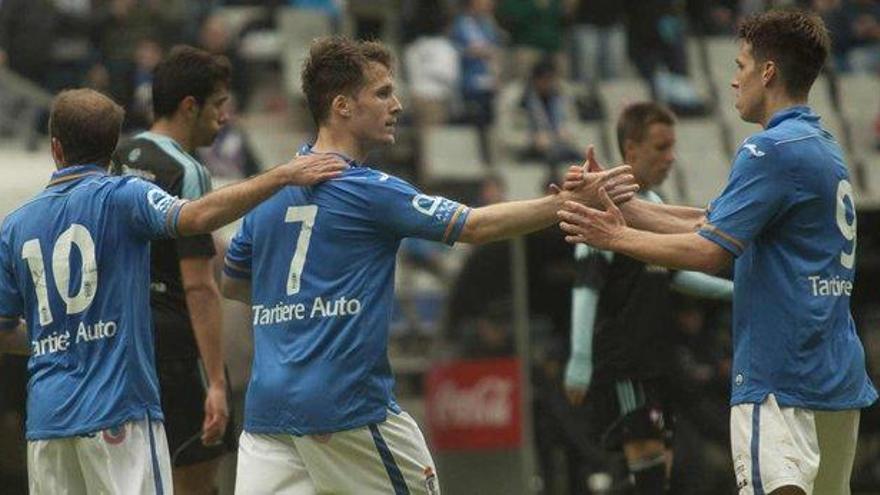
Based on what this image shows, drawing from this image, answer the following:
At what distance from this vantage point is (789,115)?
7445 mm

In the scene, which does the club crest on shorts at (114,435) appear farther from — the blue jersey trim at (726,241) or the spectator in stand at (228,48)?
the spectator in stand at (228,48)

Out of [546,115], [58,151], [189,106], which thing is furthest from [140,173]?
[546,115]

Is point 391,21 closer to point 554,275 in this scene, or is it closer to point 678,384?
point 554,275

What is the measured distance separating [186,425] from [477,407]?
6616mm

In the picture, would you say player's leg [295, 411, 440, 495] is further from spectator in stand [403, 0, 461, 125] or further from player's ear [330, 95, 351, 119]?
spectator in stand [403, 0, 461, 125]

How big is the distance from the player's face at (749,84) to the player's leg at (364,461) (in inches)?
67.1

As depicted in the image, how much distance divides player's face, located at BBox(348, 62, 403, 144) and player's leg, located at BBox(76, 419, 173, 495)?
4.36 ft

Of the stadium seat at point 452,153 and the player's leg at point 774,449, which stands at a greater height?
the stadium seat at point 452,153

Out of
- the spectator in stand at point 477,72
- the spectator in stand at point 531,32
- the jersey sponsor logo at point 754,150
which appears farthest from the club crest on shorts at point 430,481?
the spectator in stand at point 531,32

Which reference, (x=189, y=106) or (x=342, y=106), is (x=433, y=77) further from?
(x=342, y=106)

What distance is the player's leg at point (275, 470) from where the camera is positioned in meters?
7.49

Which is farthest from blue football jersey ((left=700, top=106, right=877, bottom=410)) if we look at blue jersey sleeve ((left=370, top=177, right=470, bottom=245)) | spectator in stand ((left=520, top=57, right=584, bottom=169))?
spectator in stand ((left=520, top=57, right=584, bottom=169))

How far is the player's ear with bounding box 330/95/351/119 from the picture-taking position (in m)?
7.61

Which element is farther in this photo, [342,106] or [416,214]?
[342,106]
